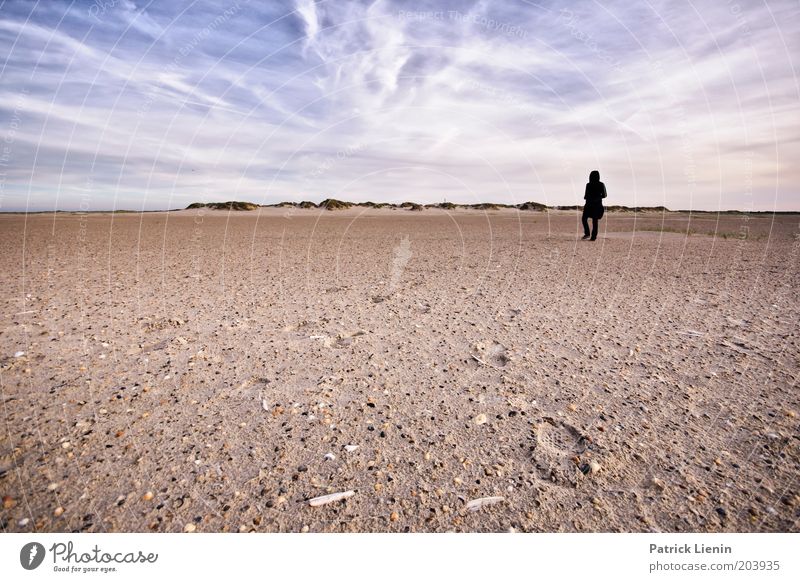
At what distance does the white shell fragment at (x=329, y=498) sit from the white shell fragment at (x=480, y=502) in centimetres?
67

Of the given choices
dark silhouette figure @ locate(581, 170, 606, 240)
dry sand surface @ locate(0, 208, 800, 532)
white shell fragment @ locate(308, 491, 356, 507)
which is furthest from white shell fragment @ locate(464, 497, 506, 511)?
dark silhouette figure @ locate(581, 170, 606, 240)

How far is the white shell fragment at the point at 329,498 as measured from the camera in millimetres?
2381

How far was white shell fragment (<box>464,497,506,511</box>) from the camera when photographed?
235 cm

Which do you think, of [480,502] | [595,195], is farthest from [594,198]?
[480,502]

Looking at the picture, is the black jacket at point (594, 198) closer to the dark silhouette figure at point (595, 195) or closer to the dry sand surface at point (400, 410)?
the dark silhouette figure at point (595, 195)

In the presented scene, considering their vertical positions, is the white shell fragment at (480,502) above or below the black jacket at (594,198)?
below

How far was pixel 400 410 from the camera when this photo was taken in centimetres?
336

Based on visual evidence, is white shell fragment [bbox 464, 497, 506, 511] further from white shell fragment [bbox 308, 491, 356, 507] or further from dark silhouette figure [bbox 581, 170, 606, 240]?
dark silhouette figure [bbox 581, 170, 606, 240]

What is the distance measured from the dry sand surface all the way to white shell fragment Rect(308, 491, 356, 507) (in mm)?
30

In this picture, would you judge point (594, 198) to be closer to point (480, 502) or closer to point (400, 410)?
point (400, 410)

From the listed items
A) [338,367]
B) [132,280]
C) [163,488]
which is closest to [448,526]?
[163,488]

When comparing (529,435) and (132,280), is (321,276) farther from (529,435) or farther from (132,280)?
(529,435)

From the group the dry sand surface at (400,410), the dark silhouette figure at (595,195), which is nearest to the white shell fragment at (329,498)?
Answer: the dry sand surface at (400,410)

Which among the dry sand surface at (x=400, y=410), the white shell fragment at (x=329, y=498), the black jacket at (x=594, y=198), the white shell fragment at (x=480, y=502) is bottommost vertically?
the white shell fragment at (x=329, y=498)
